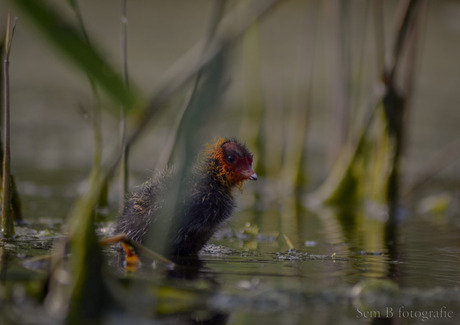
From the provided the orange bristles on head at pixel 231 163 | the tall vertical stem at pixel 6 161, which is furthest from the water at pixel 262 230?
the orange bristles on head at pixel 231 163

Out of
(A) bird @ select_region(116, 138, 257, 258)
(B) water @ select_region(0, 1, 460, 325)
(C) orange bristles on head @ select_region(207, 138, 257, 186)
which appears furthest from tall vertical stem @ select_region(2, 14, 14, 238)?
(C) orange bristles on head @ select_region(207, 138, 257, 186)

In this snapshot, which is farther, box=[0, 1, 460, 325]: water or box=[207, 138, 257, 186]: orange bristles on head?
Result: box=[207, 138, 257, 186]: orange bristles on head

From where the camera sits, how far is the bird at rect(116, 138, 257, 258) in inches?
180

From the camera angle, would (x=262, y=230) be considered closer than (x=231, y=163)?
No

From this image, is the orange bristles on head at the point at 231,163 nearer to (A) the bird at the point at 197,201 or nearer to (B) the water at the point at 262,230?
(A) the bird at the point at 197,201

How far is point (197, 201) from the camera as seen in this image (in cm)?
469

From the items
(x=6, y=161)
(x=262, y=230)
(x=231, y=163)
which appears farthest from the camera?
(x=262, y=230)

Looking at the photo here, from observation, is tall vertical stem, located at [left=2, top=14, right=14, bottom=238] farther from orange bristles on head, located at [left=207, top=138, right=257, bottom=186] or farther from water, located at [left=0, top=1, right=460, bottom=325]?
orange bristles on head, located at [left=207, top=138, right=257, bottom=186]

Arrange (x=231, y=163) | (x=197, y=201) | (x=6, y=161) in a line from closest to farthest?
(x=6, y=161), (x=197, y=201), (x=231, y=163)

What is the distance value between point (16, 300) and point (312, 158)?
854cm

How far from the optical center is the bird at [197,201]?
4.57 metres

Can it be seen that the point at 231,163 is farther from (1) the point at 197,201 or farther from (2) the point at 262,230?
(2) the point at 262,230

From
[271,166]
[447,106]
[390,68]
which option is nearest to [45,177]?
[271,166]

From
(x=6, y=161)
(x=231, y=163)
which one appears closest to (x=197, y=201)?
(x=231, y=163)
